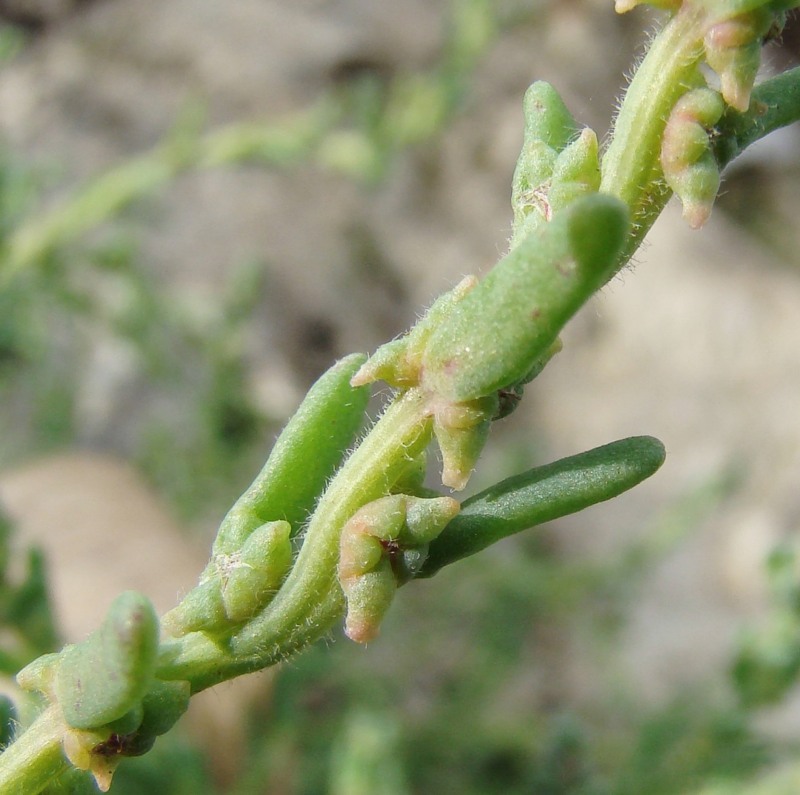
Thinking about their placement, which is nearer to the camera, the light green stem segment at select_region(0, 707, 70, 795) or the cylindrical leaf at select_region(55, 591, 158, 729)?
the cylindrical leaf at select_region(55, 591, 158, 729)

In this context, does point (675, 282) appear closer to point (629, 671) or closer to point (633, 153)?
point (629, 671)

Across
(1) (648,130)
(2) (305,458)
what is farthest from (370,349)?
(1) (648,130)

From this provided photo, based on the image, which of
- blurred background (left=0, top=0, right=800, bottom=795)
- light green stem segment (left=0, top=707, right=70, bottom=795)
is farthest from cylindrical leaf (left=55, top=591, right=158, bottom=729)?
blurred background (left=0, top=0, right=800, bottom=795)

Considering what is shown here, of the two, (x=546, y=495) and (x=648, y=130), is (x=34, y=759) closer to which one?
(x=546, y=495)

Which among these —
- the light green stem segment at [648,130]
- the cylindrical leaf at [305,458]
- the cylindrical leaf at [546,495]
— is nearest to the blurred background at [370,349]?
the cylindrical leaf at [305,458]

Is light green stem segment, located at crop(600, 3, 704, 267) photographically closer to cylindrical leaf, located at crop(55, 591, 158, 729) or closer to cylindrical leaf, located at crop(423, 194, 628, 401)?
cylindrical leaf, located at crop(423, 194, 628, 401)

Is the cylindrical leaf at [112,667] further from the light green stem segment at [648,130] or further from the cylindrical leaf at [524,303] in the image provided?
the light green stem segment at [648,130]

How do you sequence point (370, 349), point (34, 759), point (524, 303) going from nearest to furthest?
point (524, 303)
point (34, 759)
point (370, 349)
